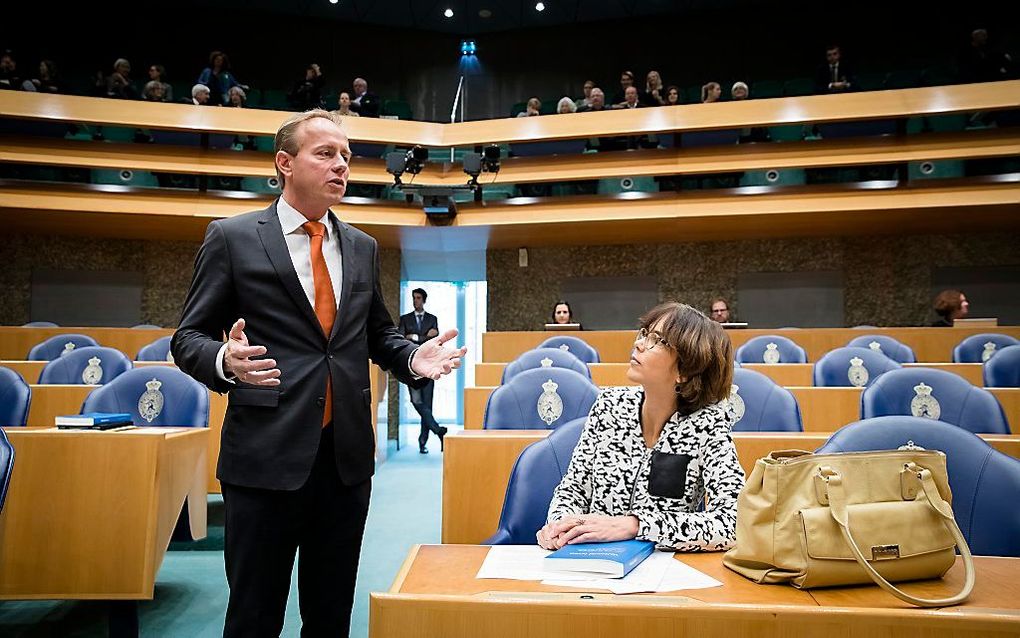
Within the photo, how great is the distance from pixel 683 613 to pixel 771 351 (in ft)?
16.9

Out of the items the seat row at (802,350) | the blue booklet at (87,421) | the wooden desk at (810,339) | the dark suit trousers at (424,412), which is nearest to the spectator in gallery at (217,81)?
the dark suit trousers at (424,412)

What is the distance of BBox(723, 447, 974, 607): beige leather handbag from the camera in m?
1.11

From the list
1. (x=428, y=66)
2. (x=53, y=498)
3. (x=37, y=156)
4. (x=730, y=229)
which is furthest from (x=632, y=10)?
(x=53, y=498)

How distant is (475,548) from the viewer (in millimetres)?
1390

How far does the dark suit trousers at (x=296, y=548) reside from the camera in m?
1.45

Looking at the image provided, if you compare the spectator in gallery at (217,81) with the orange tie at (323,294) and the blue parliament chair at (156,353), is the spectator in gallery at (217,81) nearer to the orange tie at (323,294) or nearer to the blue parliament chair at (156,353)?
the blue parliament chair at (156,353)

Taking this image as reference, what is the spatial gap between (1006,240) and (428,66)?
363 inches

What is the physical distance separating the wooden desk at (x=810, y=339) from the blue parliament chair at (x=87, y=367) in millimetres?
3286

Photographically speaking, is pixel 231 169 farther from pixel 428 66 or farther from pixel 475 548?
pixel 475 548

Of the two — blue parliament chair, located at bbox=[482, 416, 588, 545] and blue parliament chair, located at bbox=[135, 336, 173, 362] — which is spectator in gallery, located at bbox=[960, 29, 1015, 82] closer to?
blue parliament chair, located at bbox=[482, 416, 588, 545]

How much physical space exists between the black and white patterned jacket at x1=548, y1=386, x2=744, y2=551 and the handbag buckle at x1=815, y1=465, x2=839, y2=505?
13.9 inches

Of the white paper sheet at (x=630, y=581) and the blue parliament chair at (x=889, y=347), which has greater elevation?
the blue parliament chair at (x=889, y=347)

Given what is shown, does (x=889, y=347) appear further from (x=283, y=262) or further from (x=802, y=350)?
(x=283, y=262)

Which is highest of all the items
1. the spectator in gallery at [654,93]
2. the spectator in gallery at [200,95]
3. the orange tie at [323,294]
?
the spectator in gallery at [654,93]
